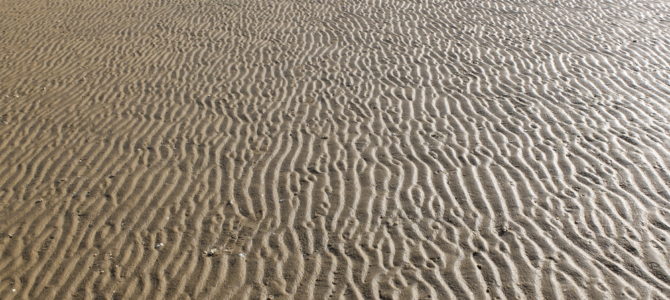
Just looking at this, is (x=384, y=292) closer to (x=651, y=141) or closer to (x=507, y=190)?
(x=507, y=190)

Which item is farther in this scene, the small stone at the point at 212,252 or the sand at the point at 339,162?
the small stone at the point at 212,252

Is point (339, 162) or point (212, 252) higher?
point (339, 162)

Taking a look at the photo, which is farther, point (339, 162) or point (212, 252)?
point (339, 162)

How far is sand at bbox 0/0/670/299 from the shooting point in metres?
5.59

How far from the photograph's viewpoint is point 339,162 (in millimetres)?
7465

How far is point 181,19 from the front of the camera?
13.9 meters

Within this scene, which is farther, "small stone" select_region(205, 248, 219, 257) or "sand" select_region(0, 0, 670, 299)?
"small stone" select_region(205, 248, 219, 257)

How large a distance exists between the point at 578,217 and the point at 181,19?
34.2 feet

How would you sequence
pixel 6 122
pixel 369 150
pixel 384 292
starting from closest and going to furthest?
pixel 384 292
pixel 369 150
pixel 6 122

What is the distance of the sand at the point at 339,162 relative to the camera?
18.4ft

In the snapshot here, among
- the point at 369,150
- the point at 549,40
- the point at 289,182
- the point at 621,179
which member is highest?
the point at 549,40

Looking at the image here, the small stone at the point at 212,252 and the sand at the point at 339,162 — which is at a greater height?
the sand at the point at 339,162

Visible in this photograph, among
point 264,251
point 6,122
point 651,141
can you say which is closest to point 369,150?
point 264,251

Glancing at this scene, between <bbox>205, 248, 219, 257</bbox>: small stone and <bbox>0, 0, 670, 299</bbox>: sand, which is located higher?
<bbox>0, 0, 670, 299</bbox>: sand
